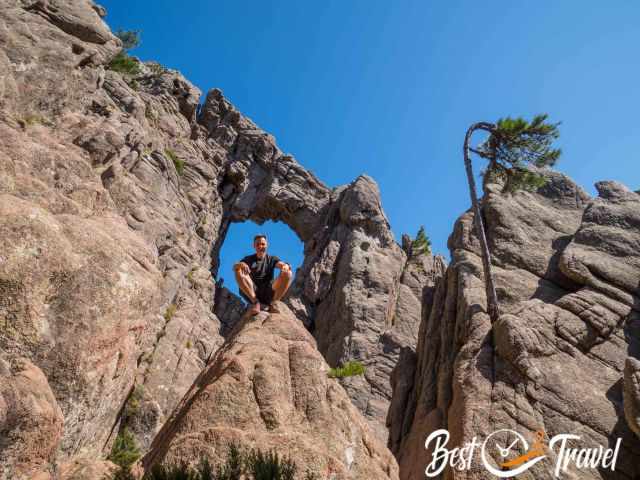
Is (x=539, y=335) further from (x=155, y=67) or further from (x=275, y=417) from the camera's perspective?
(x=155, y=67)

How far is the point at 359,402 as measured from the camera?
2830 centimetres

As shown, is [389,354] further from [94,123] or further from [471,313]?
[94,123]

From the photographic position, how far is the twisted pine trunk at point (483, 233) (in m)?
17.2

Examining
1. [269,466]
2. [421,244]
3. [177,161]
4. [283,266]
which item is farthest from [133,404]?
[421,244]

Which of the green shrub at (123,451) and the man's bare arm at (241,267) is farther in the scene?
the man's bare arm at (241,267)

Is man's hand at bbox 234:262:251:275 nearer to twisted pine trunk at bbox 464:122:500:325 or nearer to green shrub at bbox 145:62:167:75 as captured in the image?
twisted pine trunk at bbox 464:122:500:325

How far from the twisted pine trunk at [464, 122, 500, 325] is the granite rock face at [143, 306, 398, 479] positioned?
11390 mm

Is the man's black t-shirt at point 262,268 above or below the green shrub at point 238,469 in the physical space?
above

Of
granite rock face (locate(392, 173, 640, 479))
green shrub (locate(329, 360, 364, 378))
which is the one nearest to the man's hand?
green shrub (locate(329, 360, 364, 378))

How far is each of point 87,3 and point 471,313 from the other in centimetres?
2452

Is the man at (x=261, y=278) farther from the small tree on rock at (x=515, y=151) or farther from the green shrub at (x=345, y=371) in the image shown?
the small tree on rock at (x=515, y=151)

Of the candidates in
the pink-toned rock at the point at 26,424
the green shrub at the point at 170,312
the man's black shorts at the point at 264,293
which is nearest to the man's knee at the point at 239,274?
the man's black shorts at the point at 264,293

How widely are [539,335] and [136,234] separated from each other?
13834 mm

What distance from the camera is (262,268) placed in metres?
9.82
